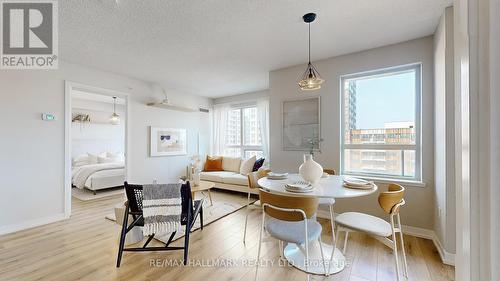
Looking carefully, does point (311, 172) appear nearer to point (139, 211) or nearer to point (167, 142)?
point (139, 211)

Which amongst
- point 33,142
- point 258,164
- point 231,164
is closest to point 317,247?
point 258,164

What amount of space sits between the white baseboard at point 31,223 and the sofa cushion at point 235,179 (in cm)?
269

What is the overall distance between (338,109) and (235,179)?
2461 millimetres

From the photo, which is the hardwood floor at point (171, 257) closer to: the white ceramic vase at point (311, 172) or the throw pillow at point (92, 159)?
the white ceramic vase at point (311, 172)

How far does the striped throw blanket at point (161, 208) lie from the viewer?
2.00 m

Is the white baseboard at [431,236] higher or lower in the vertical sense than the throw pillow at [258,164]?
lower

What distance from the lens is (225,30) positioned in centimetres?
242

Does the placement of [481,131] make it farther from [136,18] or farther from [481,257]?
[136,18]

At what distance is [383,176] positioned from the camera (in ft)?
9.60

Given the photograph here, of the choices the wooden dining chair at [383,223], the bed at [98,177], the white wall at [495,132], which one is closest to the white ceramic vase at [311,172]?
the wooden dining chair at [383,223]

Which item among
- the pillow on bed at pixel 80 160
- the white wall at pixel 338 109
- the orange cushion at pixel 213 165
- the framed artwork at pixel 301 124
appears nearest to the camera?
the white wall at pixel 338 109

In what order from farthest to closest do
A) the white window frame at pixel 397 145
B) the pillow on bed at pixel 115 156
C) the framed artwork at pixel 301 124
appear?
the pillow on bed at pixel 115 156, the framed artwork at pixel 301 124, the white window frame at pixel 397 145

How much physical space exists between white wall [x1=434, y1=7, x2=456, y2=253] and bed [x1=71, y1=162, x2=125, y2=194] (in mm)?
5659

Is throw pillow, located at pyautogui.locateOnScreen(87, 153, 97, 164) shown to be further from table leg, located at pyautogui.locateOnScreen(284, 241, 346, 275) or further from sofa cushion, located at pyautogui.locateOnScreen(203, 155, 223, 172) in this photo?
table leg, located at pyautogui.locateOnScreen(284, 241, 346, 275)
